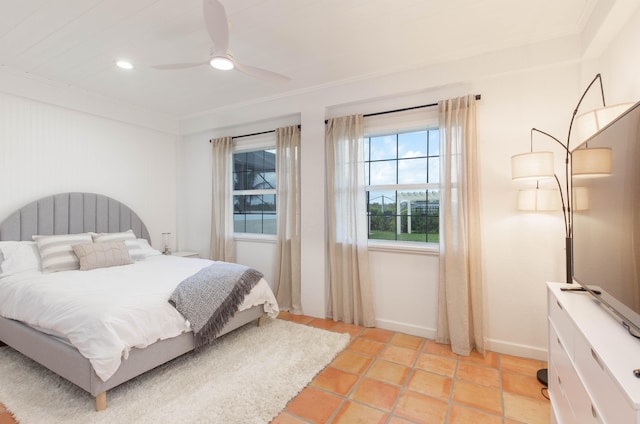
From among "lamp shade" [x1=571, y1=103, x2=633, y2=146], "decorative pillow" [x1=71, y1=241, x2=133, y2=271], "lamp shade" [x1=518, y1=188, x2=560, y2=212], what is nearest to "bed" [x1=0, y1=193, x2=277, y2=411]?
"decorative pillow" [x1=71, y1=241, x2=133, y2=271]

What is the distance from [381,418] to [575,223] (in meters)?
1.64

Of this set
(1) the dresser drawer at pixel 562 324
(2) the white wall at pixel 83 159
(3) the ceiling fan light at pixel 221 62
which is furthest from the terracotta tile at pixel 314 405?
(2) the white wall at pixel 83 159

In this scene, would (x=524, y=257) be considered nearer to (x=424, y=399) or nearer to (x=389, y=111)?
(x=424, y=399)

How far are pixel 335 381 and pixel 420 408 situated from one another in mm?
599

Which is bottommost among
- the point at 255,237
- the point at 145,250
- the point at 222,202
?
the point at 145,250


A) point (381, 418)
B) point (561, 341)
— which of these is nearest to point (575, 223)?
point (561, 341)

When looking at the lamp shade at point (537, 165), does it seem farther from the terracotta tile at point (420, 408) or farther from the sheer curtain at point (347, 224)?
the terracotta tile at point (420, 408)

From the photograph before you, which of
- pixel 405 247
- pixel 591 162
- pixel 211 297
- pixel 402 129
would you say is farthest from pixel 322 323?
pixel 591 162

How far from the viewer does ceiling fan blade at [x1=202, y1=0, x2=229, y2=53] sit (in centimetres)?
166

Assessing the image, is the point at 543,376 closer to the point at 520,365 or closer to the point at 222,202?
the point at 520,365

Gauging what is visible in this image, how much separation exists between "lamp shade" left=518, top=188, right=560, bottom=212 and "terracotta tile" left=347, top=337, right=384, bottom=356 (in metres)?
1.67

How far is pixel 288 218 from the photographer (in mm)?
3738

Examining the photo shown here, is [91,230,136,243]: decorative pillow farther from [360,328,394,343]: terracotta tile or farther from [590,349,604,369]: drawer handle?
[590,349,604,369]: drawer handle

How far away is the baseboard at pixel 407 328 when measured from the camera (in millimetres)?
2957
